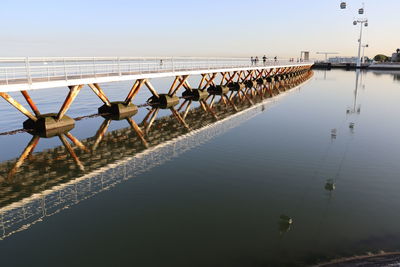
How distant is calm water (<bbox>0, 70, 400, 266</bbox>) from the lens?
655cm

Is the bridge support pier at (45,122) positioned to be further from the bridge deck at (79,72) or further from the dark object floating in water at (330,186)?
the dark object floating in water at (330,186)

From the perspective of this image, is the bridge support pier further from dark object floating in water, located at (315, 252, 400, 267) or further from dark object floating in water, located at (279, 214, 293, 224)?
dark object floating in water, located at (315, 252, 400, 267)

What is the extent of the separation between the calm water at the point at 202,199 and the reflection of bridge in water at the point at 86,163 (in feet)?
0.17

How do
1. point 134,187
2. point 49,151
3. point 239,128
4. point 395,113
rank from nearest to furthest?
point 134,187
point 49,151
point 239,128
point 395,113

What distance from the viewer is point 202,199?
9.01 m

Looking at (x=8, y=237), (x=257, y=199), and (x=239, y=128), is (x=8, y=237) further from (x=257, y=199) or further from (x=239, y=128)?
(x=239, y=128)

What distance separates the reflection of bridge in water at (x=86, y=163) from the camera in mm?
8914

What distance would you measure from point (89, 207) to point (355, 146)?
11.7 metres

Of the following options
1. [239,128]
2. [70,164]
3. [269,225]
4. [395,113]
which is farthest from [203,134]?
[395,113]

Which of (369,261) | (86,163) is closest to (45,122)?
(86,163)

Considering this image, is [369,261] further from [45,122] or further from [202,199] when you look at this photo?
[45,122]

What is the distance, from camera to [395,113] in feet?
80.4

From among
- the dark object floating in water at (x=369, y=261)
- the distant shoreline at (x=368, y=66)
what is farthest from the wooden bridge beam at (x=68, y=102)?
the distant shoreline at (x=368, y=66)

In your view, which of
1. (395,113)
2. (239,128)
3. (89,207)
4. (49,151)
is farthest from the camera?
(395,113)
